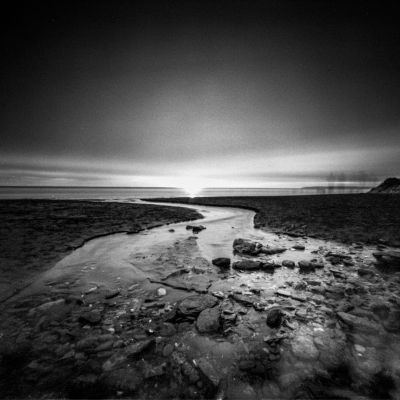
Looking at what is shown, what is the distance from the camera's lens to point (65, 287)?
4.58 metres

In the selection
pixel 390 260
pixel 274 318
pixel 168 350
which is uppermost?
pixel 390 260

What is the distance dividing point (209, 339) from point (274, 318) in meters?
1.18

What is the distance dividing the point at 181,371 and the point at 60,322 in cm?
235

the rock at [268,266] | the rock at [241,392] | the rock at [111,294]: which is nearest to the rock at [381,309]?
the rock at [268,266]

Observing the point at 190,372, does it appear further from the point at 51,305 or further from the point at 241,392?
the point at 51,305

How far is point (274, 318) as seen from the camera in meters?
3.26

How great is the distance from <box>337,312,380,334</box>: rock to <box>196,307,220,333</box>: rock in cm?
218

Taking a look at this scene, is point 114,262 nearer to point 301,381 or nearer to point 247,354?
point 247,354

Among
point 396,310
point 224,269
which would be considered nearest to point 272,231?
point 224,269

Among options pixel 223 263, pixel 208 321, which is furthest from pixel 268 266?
pixel 208 321

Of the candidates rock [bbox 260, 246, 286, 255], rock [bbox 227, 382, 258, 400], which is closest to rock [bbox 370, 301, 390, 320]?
rock [bbox 227, 382, 258, 400]

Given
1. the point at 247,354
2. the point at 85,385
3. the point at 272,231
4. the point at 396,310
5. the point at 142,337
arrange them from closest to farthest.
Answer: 1. the point at 85,385
2. the point at 247,354
3. the point at 142,337
4. the point at 396,310
5. the point at 272,231

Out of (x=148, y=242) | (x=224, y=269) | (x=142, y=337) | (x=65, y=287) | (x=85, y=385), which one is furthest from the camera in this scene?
(x=148, y=242)

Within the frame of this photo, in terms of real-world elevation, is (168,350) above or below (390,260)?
below
